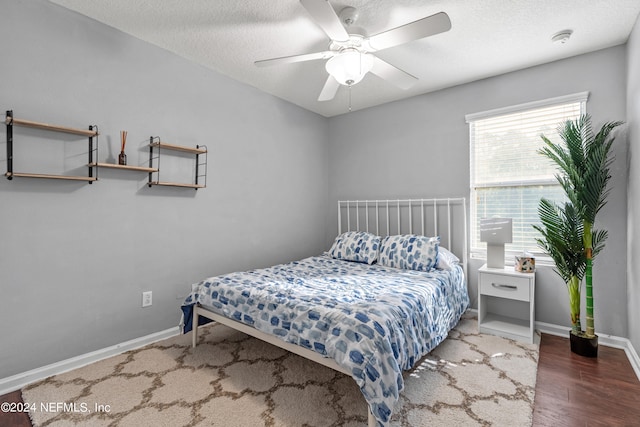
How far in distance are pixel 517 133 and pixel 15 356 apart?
4.55 metres

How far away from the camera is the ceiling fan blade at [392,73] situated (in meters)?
2.33

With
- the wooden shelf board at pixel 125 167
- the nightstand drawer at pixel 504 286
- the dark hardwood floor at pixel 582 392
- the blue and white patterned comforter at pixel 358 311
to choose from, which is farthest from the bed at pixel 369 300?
the wooden shelf board at pixel 125 167

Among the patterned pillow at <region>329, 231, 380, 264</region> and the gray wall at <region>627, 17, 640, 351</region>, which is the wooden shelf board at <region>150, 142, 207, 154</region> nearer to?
the patterned pillow at <region>329, 231, 380, 264</region>

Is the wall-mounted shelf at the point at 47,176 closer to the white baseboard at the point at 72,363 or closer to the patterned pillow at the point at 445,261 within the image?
the white baseboard at the point at 72,363

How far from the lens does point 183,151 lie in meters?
2.93

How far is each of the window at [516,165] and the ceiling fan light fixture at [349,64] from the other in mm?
1750

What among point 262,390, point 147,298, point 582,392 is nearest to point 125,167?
point 147,298

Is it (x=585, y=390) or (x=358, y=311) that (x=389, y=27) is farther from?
(x=585, y=390)

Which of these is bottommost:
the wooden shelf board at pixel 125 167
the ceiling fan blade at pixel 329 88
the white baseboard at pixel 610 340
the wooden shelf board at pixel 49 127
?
the white baseboard at pixel 610 340

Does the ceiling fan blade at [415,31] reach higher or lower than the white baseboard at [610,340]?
higher

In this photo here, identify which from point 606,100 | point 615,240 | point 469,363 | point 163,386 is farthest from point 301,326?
point 606,100

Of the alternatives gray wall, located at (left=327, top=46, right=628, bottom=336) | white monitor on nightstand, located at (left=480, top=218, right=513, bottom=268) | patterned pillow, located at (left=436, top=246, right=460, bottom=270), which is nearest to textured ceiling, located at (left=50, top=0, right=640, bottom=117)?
gray wall, located at (left=327, top=46, right=628, bottom=336)

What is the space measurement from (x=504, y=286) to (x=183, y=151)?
325 centimetres

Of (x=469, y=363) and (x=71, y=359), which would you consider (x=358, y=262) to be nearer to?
(x=469, y=363)
